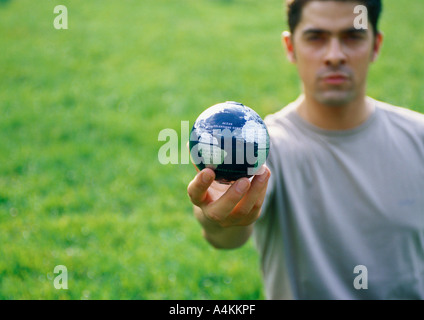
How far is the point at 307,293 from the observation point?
262cm

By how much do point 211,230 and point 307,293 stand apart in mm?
742

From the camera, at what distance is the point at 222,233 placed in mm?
2365

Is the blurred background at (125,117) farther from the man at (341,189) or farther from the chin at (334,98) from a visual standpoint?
the chin at (334,98)

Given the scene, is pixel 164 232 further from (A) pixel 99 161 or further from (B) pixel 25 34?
(B) pixel 25 34

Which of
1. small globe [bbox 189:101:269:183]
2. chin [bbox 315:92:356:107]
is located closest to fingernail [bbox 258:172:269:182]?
small globe [bbox 189:101:269:183]

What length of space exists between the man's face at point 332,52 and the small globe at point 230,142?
73cm

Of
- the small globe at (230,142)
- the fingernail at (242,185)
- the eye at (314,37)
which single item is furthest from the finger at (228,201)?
the eye at (314,37)

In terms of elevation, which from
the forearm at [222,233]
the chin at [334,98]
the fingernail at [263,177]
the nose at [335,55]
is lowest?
the forearm at [222,233]

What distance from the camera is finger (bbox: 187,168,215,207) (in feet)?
5.97

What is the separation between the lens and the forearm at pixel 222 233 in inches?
91.2

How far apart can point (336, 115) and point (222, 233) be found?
101 cm

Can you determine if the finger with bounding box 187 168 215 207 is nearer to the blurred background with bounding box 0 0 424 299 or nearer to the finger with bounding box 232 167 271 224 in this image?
the finger with bounding box 232 167 271 224

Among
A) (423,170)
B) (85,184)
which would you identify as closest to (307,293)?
(423,170)

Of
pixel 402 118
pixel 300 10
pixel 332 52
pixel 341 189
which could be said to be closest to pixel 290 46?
pixel 300 10
